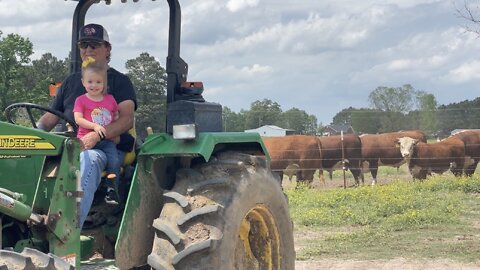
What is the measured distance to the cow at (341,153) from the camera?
84.5ft

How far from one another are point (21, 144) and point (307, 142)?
21.6 meters

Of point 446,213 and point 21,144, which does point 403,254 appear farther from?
point 21,144

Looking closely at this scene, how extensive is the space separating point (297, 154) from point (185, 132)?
20.4 metres

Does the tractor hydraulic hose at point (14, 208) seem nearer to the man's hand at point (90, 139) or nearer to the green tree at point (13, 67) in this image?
the man's hand at point (90, 139)

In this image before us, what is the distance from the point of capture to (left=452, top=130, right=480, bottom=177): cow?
1000 inches

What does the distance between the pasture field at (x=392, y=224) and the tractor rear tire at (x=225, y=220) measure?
3364 mm

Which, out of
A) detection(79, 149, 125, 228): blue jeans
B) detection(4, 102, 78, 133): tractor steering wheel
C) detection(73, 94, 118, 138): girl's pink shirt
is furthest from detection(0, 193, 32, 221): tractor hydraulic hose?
detection(73, 94, 118, 138): girl's pink shirt

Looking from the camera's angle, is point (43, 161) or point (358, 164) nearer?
point (43, 161)

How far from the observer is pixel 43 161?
4.59 metres

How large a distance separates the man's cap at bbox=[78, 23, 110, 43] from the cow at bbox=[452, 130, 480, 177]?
68.5 ft

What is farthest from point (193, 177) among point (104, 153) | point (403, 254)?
point (403, 254)

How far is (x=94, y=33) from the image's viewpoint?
18.7ft

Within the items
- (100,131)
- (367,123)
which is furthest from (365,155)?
(100,131)

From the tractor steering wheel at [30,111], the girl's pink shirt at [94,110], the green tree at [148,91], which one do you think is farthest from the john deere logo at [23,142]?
the green tree at [148,91]
